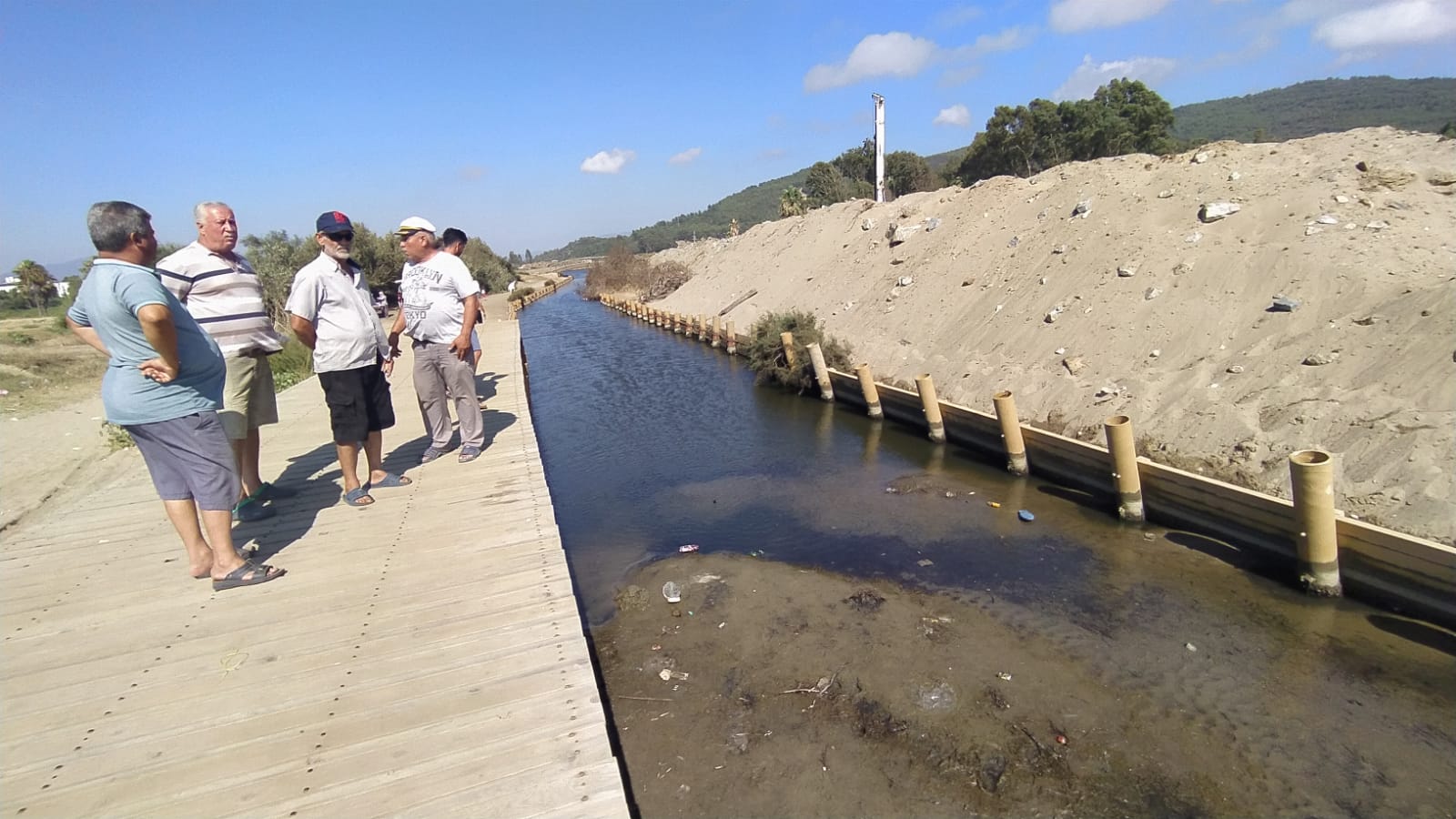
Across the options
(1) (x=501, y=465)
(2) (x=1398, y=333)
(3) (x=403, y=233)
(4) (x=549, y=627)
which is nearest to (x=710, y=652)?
(4) (x=549, y=627)

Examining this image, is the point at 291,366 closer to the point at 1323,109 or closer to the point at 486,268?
the point at 486,268

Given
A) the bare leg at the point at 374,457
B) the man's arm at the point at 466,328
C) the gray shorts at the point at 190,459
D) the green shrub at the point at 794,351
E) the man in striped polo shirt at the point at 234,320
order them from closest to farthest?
the gray shorts at the point at 190,459 → the man in striped polo shirt at the point at 234,320 → the bare leg at the point at 374,457 → the man's arm at the point at 466,328 → the green shrub at the point at 794,351

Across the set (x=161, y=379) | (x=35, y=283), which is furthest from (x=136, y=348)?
(x=35, y=283)

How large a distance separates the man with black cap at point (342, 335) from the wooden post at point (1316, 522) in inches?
269

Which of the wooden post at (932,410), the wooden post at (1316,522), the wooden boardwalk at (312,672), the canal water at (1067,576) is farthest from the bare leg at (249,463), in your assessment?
the wooden post at (932,410)

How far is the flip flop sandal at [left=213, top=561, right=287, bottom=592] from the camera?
3689mm

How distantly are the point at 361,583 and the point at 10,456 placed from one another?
11.8 meters

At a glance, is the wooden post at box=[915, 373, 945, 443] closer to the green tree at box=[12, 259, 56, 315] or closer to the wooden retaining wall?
the wooden retaining wall

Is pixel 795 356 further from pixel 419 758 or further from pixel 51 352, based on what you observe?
pixel 51 352

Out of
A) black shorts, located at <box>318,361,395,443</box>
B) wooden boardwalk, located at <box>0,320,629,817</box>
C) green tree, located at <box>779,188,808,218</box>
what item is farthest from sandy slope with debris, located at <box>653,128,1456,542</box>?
green tree, located at <box>779,188,808,218</box>

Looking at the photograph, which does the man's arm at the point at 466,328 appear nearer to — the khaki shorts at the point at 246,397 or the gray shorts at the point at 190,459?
the khaki shorts at the point at 246,397

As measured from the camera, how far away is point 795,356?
13531mm

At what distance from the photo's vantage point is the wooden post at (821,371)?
1239cm

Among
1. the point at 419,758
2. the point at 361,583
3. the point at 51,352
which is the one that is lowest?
the point at 419,758
